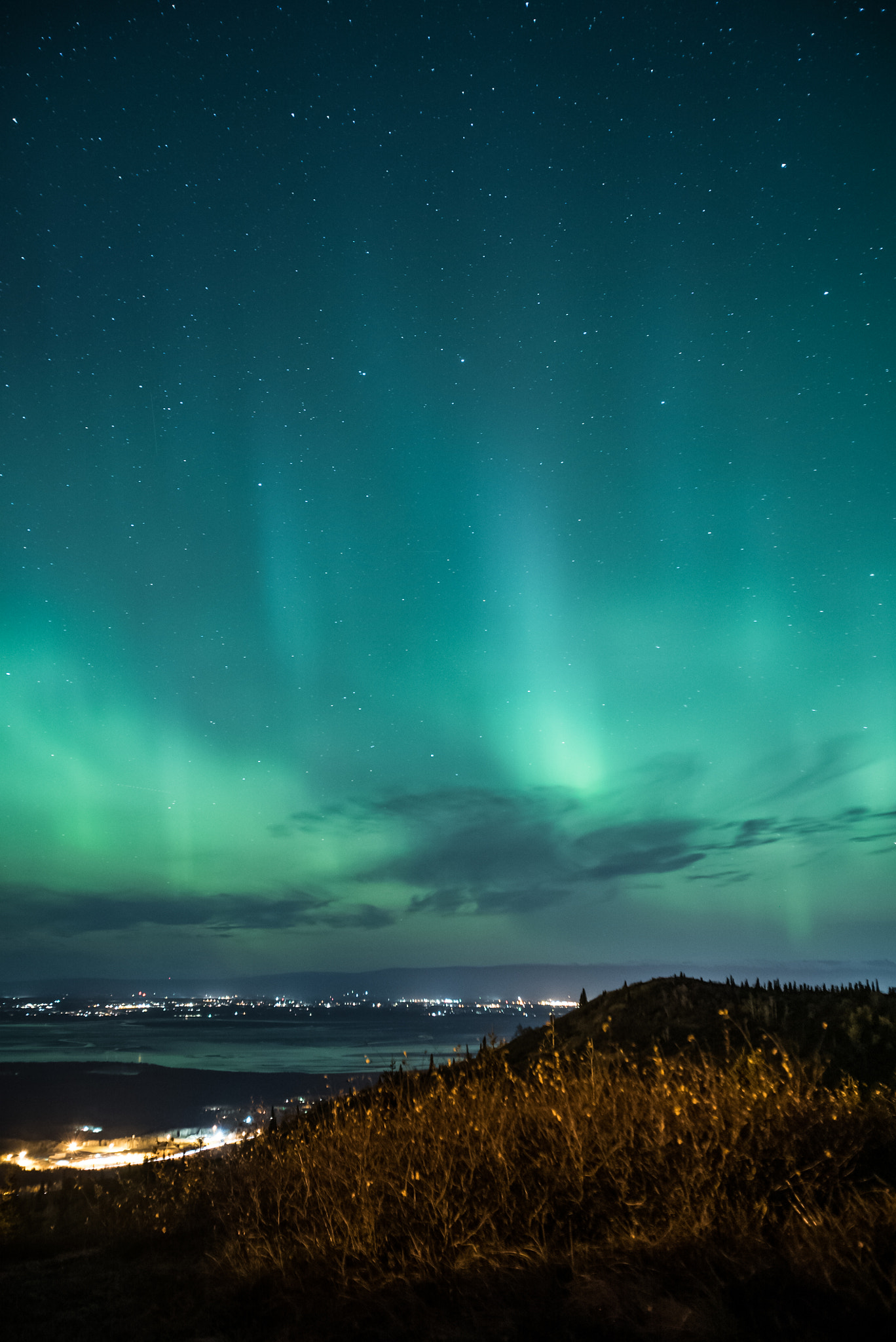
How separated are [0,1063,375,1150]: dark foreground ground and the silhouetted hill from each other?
23297mm

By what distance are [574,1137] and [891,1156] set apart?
8.47 feet

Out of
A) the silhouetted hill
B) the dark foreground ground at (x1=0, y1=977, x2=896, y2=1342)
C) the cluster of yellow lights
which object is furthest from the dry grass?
the cluster of yellow lights

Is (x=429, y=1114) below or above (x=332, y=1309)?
above

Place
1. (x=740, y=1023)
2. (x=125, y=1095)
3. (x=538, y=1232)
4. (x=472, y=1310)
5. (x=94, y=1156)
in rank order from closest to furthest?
(x=472, y=1310), (x=538, y=1232), (x=740, y=1023), (x=94, y=1156), (x=125, y=1095)

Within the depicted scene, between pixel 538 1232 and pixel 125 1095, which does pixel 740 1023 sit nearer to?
pixel 538 1232

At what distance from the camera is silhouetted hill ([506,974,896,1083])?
40.9ft

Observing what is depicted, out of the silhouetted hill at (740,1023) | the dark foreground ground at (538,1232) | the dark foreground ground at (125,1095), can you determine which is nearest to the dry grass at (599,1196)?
the dark foreground ground at (538,1232)

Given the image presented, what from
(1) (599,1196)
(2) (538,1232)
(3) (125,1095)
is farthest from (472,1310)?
(3) (125,1095)

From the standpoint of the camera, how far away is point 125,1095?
54.1 metres

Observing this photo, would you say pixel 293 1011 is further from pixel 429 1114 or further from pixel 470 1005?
pixel 429 1114

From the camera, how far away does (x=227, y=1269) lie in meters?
5.89

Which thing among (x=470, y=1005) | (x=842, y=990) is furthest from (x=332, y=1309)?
(x=470, y=1005)

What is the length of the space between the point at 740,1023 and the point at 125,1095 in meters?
57.2

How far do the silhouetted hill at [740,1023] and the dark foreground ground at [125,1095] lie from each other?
23.3m
